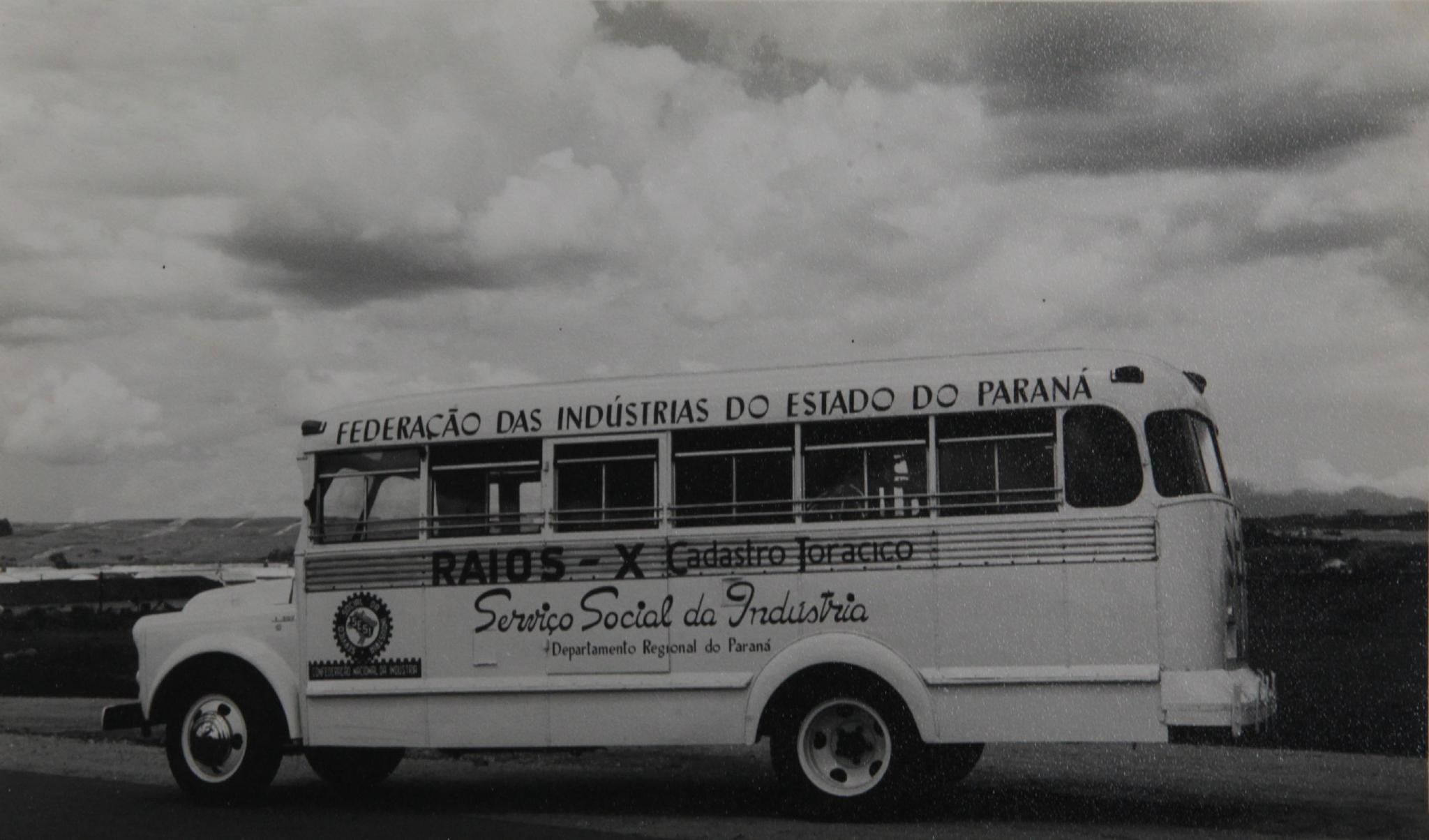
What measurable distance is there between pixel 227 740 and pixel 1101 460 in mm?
6132

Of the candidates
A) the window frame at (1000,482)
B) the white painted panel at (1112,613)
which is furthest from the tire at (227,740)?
the white painted panel at (1112,613)

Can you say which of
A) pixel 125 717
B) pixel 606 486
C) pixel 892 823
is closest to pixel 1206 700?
pixel 892 823

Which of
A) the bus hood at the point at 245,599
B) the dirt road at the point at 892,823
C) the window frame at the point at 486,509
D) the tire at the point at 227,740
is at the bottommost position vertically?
the dirt road at the point at 892,823

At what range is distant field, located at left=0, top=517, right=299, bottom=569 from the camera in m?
64.1

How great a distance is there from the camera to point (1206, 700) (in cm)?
802

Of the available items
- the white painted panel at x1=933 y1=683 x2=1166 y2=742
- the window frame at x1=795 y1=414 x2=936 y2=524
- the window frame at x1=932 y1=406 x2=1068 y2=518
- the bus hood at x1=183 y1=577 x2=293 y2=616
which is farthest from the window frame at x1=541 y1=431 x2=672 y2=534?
the bus hood at x1=183 y1=577 x2=293 y2=616

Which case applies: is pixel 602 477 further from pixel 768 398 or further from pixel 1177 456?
pixel 1177 456

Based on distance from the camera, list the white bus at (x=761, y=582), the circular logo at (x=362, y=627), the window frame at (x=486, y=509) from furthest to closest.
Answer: the circular logo at (x=362, y=627) → the window frame at (x=486, y=509) → the white bus at (x=761, y=582)

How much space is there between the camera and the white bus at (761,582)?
27.4 ft

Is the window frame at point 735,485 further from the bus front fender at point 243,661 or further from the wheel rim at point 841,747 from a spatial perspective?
the bus front fender at point 243,661

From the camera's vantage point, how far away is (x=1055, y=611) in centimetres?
837

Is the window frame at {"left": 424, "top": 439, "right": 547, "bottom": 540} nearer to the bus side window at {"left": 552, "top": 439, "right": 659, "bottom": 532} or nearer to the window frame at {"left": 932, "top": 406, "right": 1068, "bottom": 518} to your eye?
the bus side window at {"left": 552, "top": 439, "right": 659, "bottom": 532}

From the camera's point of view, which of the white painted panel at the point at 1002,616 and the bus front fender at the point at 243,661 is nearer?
the white painted panel at the point at 1002,616

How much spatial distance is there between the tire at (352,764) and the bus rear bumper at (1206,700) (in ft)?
18.6
